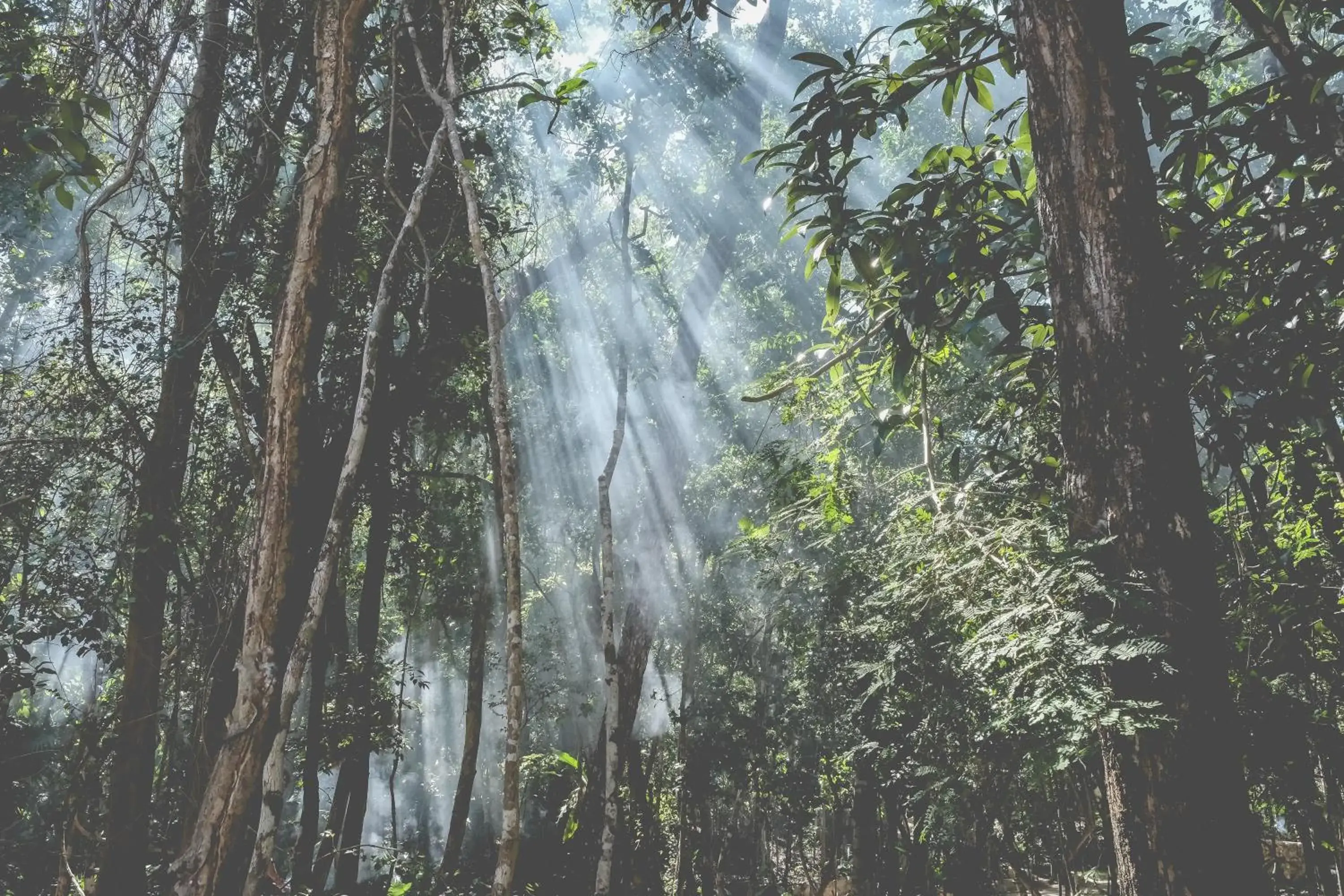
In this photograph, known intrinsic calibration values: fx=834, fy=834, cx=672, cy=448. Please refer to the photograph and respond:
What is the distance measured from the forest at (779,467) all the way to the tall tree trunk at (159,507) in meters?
0.03

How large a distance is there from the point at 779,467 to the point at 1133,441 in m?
2.42

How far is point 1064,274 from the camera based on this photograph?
231 centimetres

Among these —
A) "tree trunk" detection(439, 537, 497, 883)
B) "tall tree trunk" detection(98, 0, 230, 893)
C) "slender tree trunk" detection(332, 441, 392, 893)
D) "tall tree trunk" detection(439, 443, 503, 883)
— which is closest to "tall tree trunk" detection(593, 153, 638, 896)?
"tall tree trunk" detection(439, 443, 503, 883)

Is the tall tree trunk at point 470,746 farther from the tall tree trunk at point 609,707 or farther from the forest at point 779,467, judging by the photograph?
the tall tree trunk at point 609,707

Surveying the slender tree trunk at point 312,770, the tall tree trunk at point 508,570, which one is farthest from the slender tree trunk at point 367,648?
the tall tree trunk at point 508,570

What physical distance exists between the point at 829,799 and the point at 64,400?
8291 millimetres

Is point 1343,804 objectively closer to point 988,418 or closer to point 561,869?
point 988,418

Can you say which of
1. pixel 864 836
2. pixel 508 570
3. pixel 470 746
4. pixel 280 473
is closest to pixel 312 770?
pixel 470 746

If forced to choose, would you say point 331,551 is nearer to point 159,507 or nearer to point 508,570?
point 508,570

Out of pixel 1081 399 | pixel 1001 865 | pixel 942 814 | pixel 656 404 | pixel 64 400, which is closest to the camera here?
pixel 1081 399

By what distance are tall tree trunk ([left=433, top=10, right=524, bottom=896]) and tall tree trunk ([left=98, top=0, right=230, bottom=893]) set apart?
7.21ft

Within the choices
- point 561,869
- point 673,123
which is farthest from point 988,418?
point 673,123

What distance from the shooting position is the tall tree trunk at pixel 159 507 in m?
4.91

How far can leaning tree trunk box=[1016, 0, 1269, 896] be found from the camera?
1938mm
